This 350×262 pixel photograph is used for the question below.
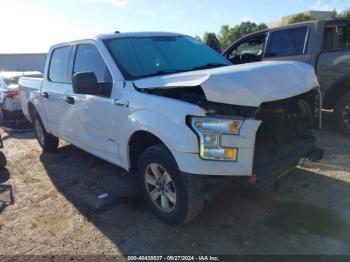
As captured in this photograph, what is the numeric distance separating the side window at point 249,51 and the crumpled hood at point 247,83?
392 cm

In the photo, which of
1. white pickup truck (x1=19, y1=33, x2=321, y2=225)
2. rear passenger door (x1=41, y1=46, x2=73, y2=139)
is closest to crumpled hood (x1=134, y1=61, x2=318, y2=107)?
white pickup truck (x1=19, y1=33, x2=321, y2=225)

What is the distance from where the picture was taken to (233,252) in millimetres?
3273

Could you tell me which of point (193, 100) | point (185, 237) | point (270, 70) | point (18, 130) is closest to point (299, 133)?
point (270, 70)

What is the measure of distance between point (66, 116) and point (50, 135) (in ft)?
5.26

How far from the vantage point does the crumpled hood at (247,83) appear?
10.3 feet

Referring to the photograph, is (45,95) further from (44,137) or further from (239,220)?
(239,220)

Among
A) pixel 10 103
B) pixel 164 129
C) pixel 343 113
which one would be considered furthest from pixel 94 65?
pixel 10 103

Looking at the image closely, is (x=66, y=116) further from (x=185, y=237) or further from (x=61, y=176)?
(x=185, y=237)

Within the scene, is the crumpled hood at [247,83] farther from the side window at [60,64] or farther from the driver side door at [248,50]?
the driver side door at [248,50]

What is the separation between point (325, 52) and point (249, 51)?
1.86 m

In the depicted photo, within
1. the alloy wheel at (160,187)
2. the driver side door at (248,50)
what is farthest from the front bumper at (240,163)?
the driver side door at (248,50)

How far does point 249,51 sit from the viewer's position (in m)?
7.88

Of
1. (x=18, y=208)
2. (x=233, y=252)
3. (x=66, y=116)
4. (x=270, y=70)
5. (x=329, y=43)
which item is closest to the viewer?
(x=233, y=252)

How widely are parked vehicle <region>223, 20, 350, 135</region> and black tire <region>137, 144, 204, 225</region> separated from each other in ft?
13.1
